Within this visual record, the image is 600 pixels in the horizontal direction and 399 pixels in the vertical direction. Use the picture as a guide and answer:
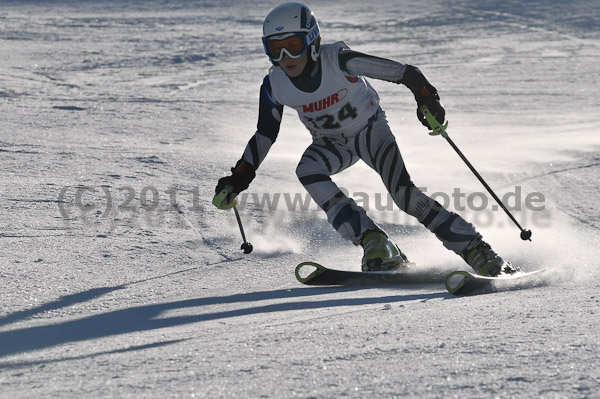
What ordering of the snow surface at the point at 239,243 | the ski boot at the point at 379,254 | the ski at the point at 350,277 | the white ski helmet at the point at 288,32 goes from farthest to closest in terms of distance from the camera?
the ski boot at the point at 379,254
the ski at the point at 350,277
the white ski helmet at the point at 288,32
the snow surface at the point at 239,243

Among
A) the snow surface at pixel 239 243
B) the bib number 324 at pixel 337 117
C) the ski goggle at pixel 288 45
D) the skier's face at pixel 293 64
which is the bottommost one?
the snow surface at pixel 239 243

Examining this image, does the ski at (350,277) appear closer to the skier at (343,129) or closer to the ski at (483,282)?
the skier at (343,129)

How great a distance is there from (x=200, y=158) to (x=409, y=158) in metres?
2.06

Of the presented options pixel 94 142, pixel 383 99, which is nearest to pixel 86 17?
pixel 383 99

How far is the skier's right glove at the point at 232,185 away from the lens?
4.73m

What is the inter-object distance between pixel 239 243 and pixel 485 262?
5.44 ft

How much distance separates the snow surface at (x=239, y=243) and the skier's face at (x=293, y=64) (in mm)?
1159

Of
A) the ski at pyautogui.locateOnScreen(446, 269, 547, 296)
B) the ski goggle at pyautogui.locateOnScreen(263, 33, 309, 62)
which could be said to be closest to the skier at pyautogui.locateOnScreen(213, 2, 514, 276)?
the ski goggle at pyautogui.locateOnScreen(263, 33, 309, 62)

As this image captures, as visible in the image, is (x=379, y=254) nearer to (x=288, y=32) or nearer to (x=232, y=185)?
(x=232, y=185)

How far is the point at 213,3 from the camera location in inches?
882

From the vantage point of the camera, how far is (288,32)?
4.34m

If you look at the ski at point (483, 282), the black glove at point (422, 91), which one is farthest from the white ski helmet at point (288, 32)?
the ski at point (483, 282)

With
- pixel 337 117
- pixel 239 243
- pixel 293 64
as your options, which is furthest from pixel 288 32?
pixel 239 243

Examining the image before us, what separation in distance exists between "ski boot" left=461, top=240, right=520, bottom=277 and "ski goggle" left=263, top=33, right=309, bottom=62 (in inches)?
56.7
